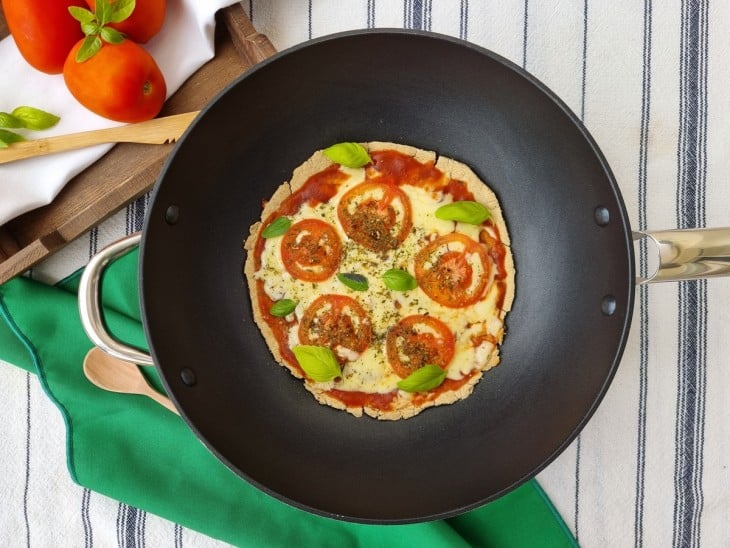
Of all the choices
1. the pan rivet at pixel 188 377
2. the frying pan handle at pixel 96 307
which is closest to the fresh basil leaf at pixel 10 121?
the frying pan handle at pixel 96 307

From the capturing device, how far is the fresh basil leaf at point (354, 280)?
5.02ft

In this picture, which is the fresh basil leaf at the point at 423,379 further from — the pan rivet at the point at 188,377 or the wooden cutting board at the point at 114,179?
the wooden cutting board at the point at 114,179

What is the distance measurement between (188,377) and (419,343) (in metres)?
0.49

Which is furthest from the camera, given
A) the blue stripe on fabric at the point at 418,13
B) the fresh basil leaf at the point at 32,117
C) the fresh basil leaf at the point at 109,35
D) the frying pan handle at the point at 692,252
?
the blue stripe on fabric at the point at 418,13

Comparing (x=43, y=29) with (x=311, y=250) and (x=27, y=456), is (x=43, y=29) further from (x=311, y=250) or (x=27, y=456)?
(x=27, y=456)

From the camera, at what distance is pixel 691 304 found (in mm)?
1650

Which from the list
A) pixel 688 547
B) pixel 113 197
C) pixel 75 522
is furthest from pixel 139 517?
pixel 688 547

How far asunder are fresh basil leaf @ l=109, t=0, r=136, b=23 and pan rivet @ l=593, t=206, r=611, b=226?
1008mm

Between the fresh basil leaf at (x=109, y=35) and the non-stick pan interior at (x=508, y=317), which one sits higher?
the fresh basil leaf at (x=109, y=35)

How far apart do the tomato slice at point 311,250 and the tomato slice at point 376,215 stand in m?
0.05

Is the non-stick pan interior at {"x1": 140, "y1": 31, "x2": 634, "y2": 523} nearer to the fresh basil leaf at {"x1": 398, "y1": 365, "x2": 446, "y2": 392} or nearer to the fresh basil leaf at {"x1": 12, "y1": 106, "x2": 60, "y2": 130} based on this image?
the fresh basil leaf at {"x1": 398, "y1": 365, "x2": 446, "y2": 392}

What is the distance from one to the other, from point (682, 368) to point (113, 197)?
133 cm

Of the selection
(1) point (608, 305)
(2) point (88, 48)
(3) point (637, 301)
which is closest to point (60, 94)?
(2) point (88, 48)

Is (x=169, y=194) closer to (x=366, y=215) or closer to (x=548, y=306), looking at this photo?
(x=366, y=215)
